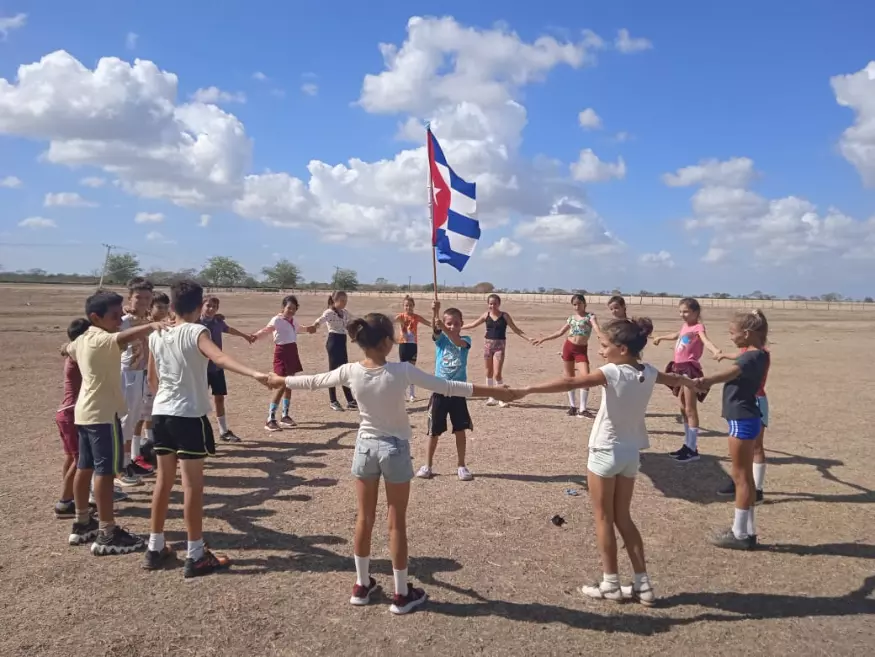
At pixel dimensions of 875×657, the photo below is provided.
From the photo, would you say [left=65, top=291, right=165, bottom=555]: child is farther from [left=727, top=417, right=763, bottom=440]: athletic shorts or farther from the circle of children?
[left=727, top=417, right=763, bottom=440]: athletic shorts

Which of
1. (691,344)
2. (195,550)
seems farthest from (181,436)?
(691,344)

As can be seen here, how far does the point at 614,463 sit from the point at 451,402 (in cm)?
287

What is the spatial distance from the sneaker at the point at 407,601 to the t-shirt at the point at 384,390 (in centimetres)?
112

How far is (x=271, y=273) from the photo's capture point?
137250mm

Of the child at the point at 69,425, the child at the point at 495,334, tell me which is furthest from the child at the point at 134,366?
the child at the point at 495,334

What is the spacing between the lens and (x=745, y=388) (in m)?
4.93

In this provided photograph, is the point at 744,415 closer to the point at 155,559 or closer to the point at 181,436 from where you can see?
the point at 181,436

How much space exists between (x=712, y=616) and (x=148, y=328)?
4.65 metres

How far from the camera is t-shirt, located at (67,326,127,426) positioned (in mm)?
4672

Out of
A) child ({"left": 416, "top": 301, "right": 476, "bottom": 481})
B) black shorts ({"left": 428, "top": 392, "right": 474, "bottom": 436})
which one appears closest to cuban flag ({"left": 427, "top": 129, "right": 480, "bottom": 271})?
child ({"left": 416, "top": 301, "right": 476, "bottom": 481})

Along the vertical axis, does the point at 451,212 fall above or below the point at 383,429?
above

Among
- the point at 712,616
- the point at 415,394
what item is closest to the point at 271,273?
the point at 415,394

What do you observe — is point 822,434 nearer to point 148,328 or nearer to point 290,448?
point 290,448

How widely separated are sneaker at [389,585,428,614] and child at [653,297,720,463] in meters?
4.90
